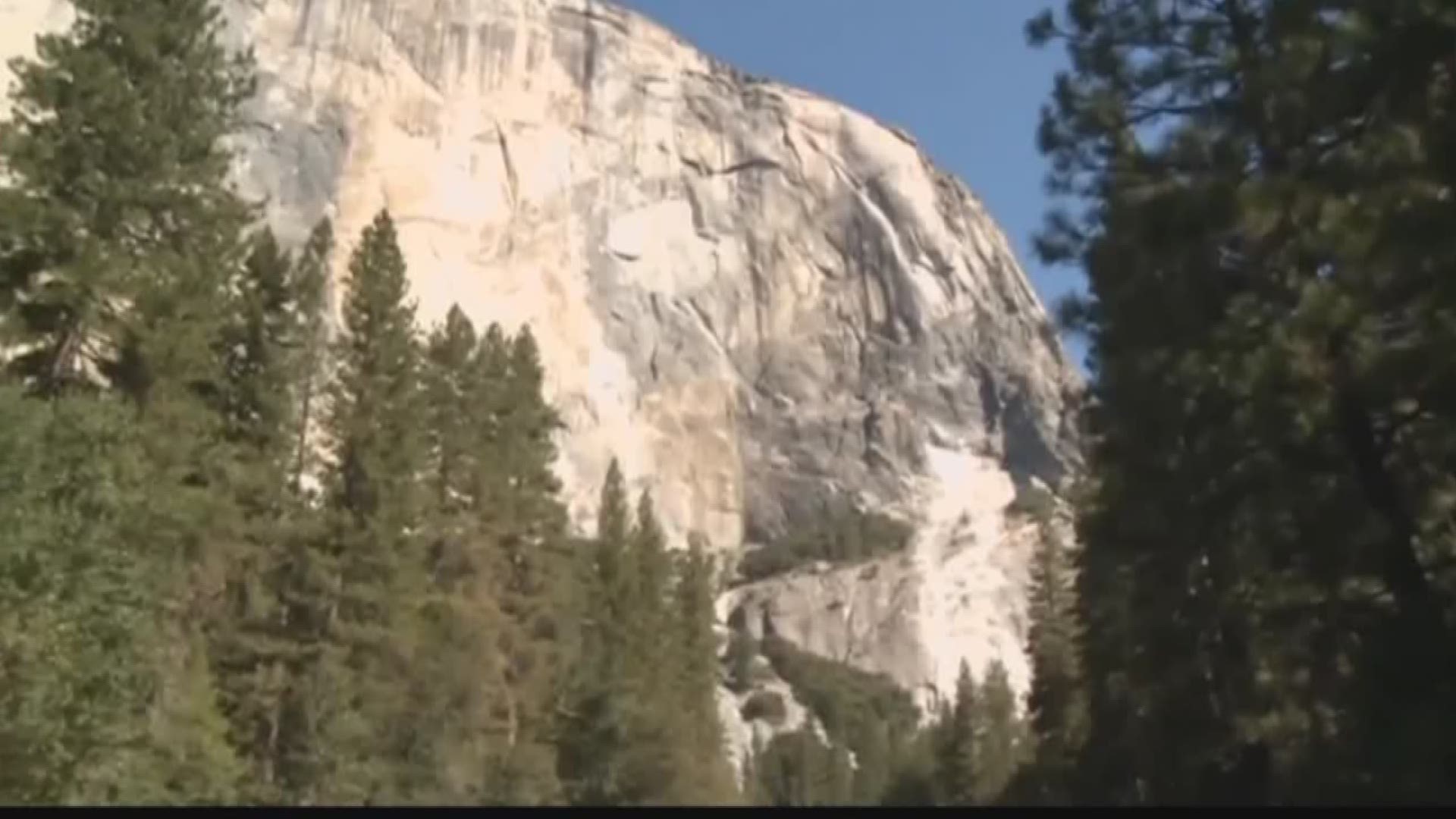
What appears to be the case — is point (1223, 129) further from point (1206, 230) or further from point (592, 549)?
point (592, 549)

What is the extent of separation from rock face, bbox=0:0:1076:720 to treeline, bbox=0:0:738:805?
7425 cm

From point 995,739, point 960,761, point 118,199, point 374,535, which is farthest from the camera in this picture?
point 995,739

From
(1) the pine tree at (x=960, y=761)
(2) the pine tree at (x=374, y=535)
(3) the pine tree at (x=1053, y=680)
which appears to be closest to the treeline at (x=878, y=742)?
(1) the pine tree at (x=960, y=761)

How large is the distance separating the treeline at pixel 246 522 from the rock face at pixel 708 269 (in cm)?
7425

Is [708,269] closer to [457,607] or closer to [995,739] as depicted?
[995,739]

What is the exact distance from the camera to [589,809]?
8125 mm

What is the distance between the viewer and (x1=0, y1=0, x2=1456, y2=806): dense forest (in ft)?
49.7

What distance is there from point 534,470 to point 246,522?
17.4 metres

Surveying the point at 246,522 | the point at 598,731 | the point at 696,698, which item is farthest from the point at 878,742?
the point at 246,522

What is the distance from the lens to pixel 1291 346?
51.6 ft

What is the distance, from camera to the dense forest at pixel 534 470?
15141 mm

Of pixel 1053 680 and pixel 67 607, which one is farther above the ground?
pixel 1053 680

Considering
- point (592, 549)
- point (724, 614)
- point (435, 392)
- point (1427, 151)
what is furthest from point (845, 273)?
point (1427, 151)

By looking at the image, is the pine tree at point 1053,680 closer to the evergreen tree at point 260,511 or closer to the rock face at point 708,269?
the evergreen tree at point 260,511
